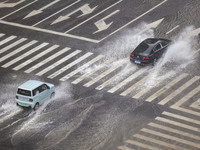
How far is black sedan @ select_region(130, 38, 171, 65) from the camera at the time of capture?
41.8 m

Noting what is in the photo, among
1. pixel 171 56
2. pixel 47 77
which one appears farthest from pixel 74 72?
pixel 171 56

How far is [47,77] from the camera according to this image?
41.2m

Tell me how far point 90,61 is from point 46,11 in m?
12.1

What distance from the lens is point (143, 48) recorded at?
4262 cm

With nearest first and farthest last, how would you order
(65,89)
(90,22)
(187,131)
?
(187,131) → (65,89) → (90,22)

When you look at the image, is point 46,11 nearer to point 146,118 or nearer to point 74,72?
point 74,72

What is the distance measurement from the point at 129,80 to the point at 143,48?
153 inches

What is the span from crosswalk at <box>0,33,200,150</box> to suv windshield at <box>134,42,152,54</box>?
4.47 feet

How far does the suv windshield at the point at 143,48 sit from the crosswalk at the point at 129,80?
1.36 meters

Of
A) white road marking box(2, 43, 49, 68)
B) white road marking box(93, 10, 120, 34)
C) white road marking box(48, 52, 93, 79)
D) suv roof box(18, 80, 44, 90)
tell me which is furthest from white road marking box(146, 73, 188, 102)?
white road marking box(2, 43, 49, 68)

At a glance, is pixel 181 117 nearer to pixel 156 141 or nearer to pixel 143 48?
pixel 156 141

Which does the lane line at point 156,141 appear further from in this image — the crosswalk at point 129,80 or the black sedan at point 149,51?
the black sedan at point 149,51

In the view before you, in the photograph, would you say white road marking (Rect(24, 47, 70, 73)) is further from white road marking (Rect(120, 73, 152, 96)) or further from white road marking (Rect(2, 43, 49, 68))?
white road marking (Rect(120, 73, 152, 96))

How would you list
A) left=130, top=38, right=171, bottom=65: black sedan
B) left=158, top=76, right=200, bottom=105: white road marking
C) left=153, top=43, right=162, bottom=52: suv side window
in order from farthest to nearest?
left=153, top=43, right=162, bottom=52: suv side window < left=130, top=38, right=171, bottom=65: black sedan < left=158, top=76, right=200, bottom=105: white road marking
